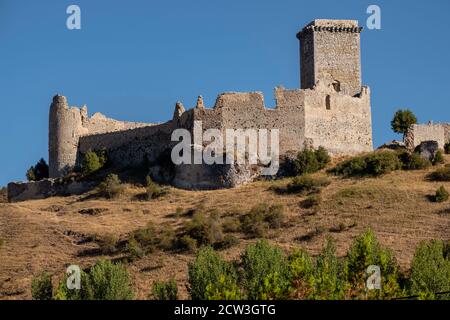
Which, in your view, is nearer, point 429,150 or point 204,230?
Answer: point 204,230

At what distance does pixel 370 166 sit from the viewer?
49.4 metres

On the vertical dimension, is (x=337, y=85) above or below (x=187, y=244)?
above

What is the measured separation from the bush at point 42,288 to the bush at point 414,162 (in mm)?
16408

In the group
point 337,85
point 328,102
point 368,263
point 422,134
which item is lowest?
point 368,263

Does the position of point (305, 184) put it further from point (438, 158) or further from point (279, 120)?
point (438, 158)

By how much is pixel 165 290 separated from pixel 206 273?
1.40 m

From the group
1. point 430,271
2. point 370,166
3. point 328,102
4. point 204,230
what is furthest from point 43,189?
point 430,271

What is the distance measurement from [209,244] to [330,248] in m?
5.28

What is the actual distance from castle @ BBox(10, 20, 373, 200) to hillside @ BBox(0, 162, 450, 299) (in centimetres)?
105

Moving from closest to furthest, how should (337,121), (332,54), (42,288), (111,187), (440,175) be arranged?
(42,288) → (440,175) → (111,187) → (337,121) → (332,54)

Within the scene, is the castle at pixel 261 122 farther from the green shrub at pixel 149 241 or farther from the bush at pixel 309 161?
the green shrub at pixel 149 241

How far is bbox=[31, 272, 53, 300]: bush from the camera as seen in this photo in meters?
39.7

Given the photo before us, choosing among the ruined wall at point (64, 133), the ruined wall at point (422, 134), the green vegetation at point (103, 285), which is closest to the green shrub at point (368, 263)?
the green vegetation at point (103, 285)
